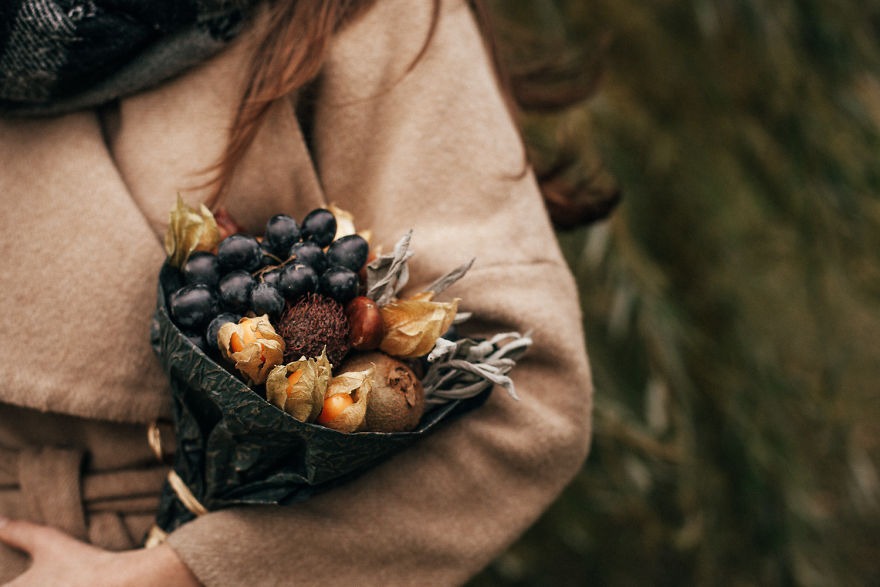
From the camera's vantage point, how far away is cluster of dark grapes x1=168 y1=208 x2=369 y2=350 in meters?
0.50

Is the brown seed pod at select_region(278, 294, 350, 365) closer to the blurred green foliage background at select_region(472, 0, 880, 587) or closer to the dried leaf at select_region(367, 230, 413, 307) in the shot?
the dried leaf at select_region(367, 230, 413, 307)

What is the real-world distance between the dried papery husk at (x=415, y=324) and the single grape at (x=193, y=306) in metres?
0.14

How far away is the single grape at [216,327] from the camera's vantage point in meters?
0.49

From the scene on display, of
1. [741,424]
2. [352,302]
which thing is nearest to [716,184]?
[741,424]

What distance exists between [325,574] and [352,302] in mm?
317

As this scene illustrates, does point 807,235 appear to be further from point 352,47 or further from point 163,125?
point 163,125

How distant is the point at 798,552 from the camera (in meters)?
1.15

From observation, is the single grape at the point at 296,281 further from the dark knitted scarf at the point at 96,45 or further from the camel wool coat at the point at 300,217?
the dark knitted scarf at the point at 96,45

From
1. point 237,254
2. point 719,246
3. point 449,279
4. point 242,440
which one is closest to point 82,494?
point 242,440

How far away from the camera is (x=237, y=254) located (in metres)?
0.53

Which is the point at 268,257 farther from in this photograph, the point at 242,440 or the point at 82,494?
the point at 82,494

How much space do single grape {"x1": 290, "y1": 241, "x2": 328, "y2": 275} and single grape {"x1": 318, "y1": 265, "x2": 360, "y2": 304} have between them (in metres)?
0.01

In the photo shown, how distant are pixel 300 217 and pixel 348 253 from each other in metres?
0.19

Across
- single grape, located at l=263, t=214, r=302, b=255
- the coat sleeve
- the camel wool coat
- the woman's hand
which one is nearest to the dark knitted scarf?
the camel wool coat
